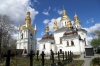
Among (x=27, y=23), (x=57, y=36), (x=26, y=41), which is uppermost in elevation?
(x=27, y=23)

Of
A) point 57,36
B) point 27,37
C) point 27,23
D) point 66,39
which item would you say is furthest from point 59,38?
point 27,23

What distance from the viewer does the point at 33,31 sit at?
42.8 m

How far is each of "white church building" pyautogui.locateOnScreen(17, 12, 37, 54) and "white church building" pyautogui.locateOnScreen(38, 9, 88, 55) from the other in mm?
4432

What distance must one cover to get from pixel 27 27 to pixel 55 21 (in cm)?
1487

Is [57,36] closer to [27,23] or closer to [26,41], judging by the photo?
[26,41]

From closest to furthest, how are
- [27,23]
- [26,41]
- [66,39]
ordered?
1. [66,39]
2. [26,41]
3. [27,23]

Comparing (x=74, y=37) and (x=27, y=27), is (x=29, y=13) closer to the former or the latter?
(x=27, y=27)

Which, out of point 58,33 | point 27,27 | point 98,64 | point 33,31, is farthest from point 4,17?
point 98,64

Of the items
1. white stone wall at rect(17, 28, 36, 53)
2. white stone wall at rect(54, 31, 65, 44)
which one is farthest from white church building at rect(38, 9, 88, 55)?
white stone wall at rect(17, 28, 36, 53)

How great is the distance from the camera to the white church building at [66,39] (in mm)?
31078

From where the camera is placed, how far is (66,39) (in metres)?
32.6

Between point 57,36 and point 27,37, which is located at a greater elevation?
point 57,36

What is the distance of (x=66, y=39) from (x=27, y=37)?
14691 millimetres

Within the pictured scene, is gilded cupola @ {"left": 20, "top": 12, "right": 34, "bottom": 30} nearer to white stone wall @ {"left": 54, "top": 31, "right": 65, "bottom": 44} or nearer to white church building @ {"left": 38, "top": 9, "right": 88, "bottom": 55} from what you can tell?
white church building @ {"left": 38, "top": 9, "right": 88, "bottom": 55}
